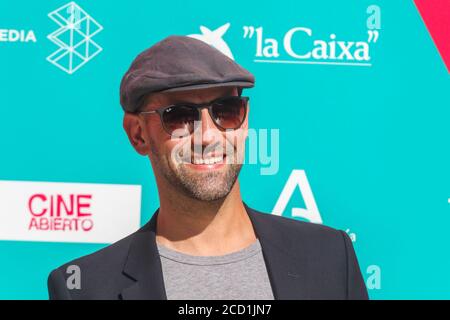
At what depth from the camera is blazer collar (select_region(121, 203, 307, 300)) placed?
62.6 inches

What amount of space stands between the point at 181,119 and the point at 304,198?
29.0 inches

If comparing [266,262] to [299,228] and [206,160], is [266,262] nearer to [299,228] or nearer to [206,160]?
[299,228]

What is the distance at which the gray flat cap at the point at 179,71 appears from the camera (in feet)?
5.02

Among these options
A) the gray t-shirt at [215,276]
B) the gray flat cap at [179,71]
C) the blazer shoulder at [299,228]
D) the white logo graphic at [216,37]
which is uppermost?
the white logo graphic at [216,37]

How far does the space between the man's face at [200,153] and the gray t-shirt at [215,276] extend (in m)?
0.19

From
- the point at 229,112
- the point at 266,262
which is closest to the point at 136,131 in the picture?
the point at 229,112

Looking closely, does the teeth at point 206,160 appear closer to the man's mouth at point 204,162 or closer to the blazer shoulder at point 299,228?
the man's mouth at point 204,162

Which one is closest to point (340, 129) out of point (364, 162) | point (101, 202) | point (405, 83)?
point (364, 162)

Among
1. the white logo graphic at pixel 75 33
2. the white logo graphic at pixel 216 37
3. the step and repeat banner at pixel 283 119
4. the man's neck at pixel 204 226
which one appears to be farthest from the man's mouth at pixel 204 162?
the white logo graphic at pixel 75 33

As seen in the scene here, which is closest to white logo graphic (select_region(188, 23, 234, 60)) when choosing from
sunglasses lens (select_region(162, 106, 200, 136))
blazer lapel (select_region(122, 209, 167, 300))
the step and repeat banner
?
the step and repeat banner

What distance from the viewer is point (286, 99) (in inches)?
84.0

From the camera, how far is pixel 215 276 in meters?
1.62

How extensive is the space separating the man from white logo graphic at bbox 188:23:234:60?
18.0 inches
